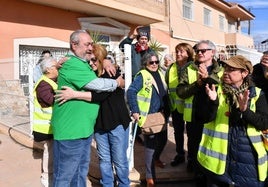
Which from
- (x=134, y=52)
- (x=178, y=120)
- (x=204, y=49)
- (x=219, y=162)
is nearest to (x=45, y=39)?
(x=134, y=52)

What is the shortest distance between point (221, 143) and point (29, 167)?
3.06m

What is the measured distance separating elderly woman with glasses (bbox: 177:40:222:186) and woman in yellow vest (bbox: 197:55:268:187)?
0.16 metres

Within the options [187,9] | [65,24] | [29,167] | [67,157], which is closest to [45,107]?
[67,157]

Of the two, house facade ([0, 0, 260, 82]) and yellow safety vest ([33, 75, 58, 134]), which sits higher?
house facade ([0, 0, 260, 82])

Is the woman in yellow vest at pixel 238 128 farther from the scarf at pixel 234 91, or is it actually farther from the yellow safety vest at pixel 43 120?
the yellow safety vest at pixel 43 120

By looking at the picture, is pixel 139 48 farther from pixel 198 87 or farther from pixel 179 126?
pixel 198 87

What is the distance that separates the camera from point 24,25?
932 centimetres

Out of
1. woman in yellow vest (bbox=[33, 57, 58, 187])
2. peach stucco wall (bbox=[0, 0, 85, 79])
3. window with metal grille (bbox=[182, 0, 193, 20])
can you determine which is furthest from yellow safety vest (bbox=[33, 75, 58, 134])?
window with metal grille (bbox=[182, 0, 193, 20])

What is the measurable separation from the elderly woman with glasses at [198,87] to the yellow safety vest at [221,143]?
0.12 metres

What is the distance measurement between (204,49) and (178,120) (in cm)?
132

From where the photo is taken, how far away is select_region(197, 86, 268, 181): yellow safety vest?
8.80ft

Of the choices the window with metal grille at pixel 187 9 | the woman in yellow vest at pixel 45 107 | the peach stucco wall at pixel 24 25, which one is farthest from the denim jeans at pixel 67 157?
the window with metal grille at pixel 187 9

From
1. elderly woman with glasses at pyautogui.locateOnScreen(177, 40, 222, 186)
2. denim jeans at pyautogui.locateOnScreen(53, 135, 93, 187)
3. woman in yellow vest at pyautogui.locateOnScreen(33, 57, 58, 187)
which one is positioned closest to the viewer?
denim jeans at pyautogui.locateOnScreen(53, 135, 93, 187)

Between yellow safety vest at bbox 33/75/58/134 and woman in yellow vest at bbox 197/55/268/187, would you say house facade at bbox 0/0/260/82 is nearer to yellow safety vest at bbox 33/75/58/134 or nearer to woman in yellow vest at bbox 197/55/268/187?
yellow safety vest at bbox 33/75/58/134
